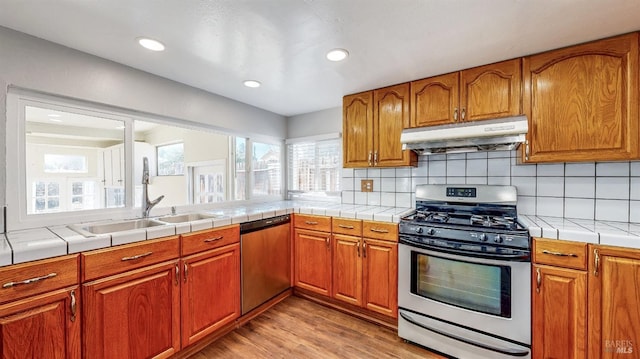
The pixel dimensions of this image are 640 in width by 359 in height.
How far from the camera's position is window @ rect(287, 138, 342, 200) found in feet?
10.0

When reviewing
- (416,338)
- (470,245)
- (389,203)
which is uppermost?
(389,203)

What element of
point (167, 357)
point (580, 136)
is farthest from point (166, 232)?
point (580, 136)

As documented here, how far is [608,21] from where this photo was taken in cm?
139

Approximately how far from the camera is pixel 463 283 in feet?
5.58

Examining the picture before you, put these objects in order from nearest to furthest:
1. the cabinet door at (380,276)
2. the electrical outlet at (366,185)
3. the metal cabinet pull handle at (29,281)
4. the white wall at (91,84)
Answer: the metal cabinet pull handle at (29,281) < the white wall at (91,84) < the cabinet door at (380,276) < the electrical outlet at (366,185)

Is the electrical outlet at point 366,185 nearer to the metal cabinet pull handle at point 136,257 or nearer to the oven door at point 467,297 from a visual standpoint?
the oven door at point 467,297

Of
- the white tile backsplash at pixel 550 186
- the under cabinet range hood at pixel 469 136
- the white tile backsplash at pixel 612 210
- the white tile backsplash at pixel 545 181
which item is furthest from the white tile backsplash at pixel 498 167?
the white tile backsplash at pixel 612 210

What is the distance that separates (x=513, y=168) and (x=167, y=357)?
2843 millimetres

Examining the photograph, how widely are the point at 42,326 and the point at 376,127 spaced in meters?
2.49

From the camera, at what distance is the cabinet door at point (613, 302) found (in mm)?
1309

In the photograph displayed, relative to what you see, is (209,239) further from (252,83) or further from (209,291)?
(252,83)

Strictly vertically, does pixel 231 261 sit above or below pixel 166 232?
below

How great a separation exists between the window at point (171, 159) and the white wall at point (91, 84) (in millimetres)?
1651

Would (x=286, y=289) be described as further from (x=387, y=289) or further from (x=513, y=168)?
(x=513, y=168)
